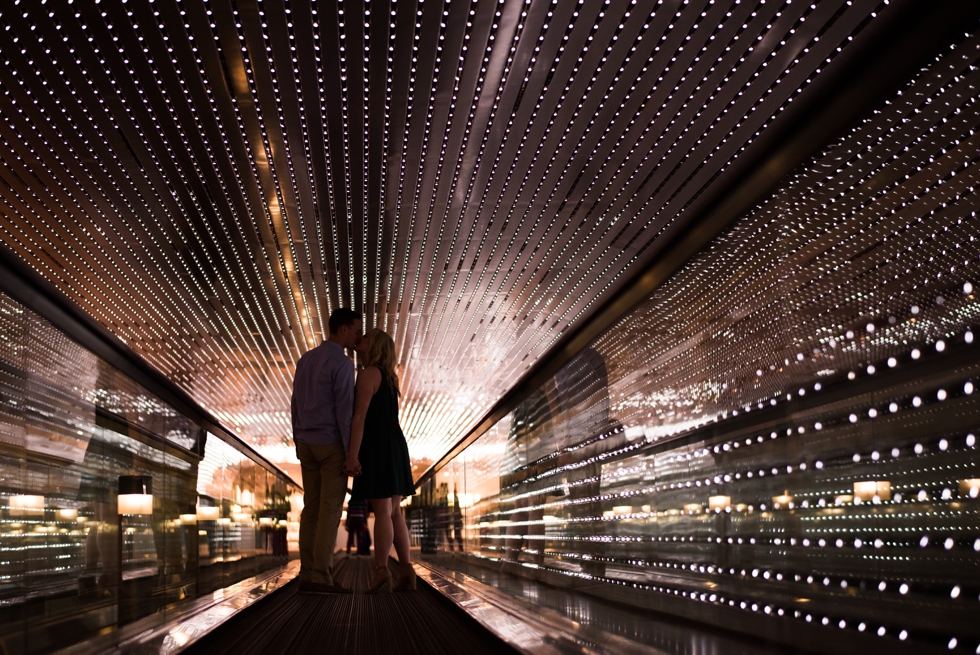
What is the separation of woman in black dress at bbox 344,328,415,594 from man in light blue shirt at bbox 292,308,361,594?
0.10 m

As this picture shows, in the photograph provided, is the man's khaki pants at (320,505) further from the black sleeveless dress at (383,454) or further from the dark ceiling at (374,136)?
the dark ceiling at (374,136)

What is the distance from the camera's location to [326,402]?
5000 mm

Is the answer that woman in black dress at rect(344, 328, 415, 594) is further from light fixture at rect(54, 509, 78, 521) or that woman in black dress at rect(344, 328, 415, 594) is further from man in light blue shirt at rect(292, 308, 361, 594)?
light fixture at rect(54, 509, 78, 521)

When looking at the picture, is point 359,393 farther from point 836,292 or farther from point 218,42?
point 836,292

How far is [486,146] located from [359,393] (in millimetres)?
1907

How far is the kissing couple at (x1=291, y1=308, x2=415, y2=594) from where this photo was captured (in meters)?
4.85

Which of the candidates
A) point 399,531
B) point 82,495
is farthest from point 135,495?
point 399,531

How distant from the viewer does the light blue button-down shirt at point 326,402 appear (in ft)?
16.3

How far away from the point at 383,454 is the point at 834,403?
3612 millimetres

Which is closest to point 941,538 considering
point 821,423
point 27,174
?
point 821,423

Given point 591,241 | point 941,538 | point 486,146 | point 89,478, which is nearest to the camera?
point 941,538

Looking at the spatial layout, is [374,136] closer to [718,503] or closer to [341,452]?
[341,452]

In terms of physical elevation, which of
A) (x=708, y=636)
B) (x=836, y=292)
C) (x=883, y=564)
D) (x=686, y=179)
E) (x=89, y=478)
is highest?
(x=686, y=179)

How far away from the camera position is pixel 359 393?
4.96 m
